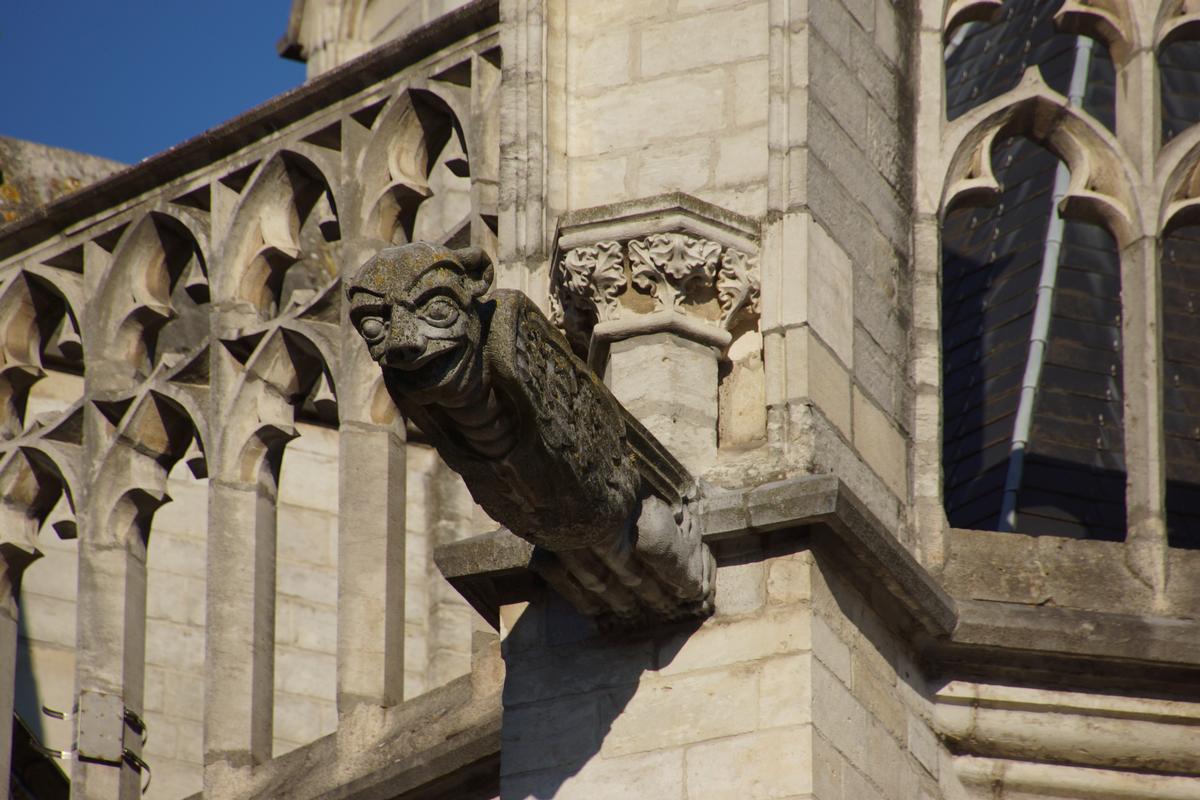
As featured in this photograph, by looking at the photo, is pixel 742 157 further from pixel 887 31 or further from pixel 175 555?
pixel 175 555

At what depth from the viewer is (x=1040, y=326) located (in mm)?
10914

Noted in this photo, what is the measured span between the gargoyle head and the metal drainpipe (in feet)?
12.0

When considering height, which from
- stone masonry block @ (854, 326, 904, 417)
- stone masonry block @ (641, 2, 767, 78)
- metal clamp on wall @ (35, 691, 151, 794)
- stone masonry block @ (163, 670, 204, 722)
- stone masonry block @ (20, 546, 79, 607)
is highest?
stone masonry block @ (641, 2, 767, 78)

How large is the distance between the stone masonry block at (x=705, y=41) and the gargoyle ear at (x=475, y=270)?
6.18ft

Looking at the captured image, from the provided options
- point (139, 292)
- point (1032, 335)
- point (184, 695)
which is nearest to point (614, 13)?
point (139, 292)

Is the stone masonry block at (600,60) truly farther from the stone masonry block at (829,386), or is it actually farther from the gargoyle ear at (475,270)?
the gargoyle ear at (475,270)

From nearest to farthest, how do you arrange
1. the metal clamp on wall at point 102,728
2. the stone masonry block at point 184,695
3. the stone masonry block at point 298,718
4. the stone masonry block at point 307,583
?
1. the metal clamp on wall at point 102,728
2. the stone masonry block at point 298,718
3. the stone masonry block at point 184,695
4. the stone masonry block at point 307,583

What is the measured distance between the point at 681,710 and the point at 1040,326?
3.97 metres

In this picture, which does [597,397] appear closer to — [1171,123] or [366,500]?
[366,500]

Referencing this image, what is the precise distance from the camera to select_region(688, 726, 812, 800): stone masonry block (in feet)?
23.1

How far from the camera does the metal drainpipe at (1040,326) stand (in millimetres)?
10055

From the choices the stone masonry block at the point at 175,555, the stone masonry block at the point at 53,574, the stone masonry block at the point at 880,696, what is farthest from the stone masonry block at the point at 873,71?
the stone masonry block at the point at 53,574

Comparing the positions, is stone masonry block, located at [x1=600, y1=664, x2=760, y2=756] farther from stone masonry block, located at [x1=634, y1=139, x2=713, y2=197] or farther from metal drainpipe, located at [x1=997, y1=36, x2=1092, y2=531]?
metal drainpipe, located at [x1=997, y1=36, x2=1092, y2=531]

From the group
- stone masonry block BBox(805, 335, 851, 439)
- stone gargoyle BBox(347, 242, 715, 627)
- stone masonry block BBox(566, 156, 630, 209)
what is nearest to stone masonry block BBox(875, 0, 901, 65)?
stone masonry block BBox(566, 156, 630, 209)
